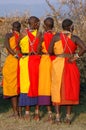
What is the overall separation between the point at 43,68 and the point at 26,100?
74 centimetres

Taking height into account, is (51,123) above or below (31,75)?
below

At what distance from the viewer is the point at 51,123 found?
9844mm

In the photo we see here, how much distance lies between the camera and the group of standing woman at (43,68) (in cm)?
952

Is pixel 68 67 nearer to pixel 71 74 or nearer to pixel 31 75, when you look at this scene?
pixel 71 74

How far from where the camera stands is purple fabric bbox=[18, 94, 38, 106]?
32.9 feet

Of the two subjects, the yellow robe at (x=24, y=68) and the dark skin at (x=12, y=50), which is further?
the dark skin at (x=12, y=50)

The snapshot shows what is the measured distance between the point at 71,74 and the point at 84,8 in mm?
3353

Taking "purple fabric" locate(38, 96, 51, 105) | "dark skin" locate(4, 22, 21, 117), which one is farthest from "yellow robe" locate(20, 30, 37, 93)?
"purple fabric" locate(38, 96, 51, 105)

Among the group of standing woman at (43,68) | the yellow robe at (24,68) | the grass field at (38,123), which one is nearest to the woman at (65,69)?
the group of standing woman at (43,68)

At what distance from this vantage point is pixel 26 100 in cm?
1008

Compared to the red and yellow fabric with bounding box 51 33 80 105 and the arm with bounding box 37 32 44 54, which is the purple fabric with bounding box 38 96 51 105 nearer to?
the red and yellow fabric with bounding box 51 33 80 105

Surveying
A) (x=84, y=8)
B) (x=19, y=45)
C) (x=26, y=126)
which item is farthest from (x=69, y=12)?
(x=26, y=126)

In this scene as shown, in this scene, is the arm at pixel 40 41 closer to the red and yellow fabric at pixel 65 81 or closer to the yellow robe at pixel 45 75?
the yellow robe at pixel 45 75

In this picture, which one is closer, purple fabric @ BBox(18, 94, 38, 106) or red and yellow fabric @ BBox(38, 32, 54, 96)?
red and yellow fabric @ BBox(38, 32, 54, 96)
